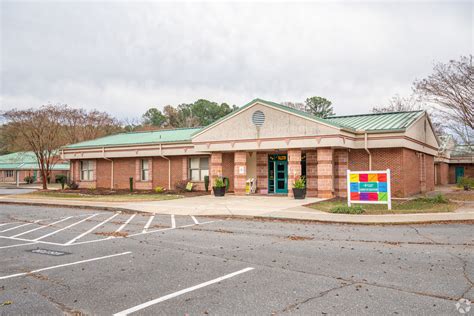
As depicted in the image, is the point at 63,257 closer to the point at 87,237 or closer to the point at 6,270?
the point at 6,270

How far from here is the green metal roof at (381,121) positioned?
2201cm

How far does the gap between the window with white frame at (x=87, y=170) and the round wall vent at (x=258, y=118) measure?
18.4 metres

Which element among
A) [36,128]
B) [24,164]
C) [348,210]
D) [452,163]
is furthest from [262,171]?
[24,164]

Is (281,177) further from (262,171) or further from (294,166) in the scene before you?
(294,166)

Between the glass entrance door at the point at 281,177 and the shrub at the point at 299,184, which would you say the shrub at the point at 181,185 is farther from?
the shrub at the point at 299,184

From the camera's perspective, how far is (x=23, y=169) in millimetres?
58531

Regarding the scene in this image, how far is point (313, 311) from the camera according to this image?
194 inches

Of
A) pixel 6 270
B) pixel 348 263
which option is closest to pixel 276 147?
pixel 348 263

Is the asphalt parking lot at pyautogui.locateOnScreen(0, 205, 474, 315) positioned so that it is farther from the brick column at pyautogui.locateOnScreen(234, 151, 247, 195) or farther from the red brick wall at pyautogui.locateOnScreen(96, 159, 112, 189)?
the red brick wall at pyautogui.locateOnScreen(96, 159, 112, 189)

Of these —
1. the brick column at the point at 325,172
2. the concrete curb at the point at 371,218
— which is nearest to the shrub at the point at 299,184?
the brick column at the point at 325,172

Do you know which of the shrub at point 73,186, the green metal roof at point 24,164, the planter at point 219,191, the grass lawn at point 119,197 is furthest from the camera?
the green metal roof at point 24,164

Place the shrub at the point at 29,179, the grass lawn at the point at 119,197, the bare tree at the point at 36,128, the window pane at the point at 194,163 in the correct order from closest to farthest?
the grass lawn at the point at 119,197 < the window pane at the point at 194,163 < the bare tree at the point at 36,128 < the shrub at the point at 29,179

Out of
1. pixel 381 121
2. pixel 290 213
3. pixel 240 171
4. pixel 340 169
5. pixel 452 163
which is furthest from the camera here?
pixel 452 163

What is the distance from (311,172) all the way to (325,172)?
228 centimetres
